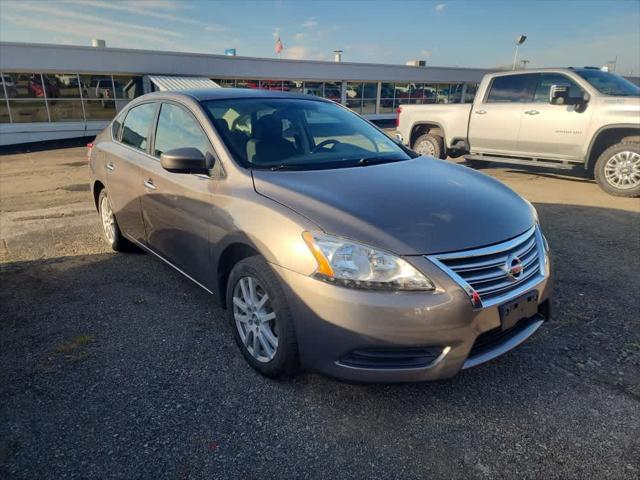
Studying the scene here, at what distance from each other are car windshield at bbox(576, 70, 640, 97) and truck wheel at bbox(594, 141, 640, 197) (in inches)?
38.5

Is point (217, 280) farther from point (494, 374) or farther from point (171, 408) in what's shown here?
point (494, 374)

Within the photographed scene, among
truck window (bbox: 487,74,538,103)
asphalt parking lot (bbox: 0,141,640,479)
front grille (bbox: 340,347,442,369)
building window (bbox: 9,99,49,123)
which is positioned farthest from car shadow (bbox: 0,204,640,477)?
building window (bbox: 9,99,49,123)

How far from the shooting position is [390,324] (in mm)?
2137

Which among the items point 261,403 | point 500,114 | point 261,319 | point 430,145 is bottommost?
point 261,403

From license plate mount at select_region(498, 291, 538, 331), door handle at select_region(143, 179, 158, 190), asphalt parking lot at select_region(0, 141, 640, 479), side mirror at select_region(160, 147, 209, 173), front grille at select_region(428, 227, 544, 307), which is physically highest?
side mirror at select_region(160, 147, 209, 173)

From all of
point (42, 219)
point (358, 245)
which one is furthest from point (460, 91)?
point (358, 245)

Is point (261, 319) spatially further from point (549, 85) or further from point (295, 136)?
point (549, 85)

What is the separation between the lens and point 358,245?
7.29 ft

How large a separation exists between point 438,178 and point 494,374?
1343mm

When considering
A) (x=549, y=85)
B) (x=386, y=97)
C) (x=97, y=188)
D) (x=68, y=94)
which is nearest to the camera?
(x=97, y=188)

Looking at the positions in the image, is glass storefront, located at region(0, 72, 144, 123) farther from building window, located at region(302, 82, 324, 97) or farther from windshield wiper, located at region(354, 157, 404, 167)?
windshield wiper, located at region(354, 157, 404, 167)

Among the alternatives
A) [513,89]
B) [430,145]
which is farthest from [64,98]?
[513,89]

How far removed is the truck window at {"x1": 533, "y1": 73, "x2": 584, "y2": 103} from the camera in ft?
25.6

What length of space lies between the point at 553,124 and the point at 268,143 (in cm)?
672
